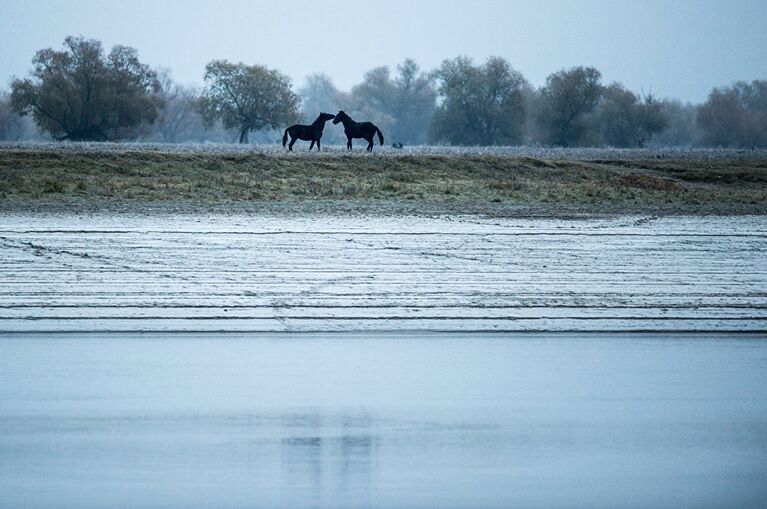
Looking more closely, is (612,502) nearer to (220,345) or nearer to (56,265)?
(220,345)

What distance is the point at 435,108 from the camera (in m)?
96.7

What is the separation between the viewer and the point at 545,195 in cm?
3038

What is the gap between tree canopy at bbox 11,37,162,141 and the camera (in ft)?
212

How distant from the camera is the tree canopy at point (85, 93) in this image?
2544 inches

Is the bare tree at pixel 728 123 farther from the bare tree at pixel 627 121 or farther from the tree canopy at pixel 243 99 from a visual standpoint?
the tree canopy at pixel 243 99

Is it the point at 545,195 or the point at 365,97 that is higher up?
the point at 365,97

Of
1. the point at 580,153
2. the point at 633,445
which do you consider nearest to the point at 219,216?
the point at 633,445

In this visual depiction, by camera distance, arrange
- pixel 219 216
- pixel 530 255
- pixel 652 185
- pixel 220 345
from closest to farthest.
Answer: pixel 220 345 → pixel 530 255 → pixel 219 216 → pixel 652 185

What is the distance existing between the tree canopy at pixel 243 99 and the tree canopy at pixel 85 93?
4283mm

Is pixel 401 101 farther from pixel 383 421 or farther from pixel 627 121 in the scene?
pixel 383 421

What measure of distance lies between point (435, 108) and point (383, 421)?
90.0 metres

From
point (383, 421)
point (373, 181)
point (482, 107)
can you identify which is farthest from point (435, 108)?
point (383, 421)

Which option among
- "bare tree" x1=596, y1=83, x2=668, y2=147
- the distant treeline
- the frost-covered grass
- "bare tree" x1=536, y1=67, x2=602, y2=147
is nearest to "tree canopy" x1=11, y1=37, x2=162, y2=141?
the distant treeline

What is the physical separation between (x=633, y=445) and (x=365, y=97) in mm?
153294
